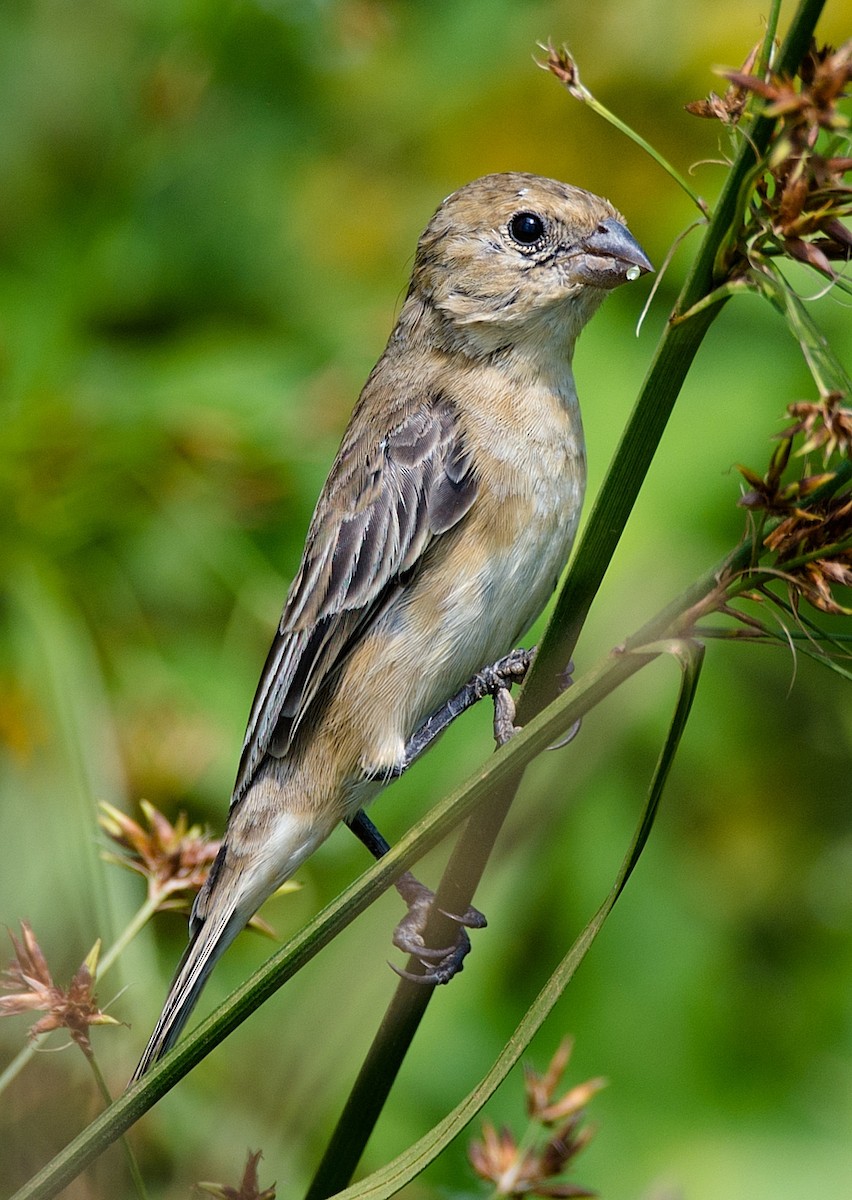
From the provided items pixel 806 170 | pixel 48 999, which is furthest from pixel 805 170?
pixel 48 999

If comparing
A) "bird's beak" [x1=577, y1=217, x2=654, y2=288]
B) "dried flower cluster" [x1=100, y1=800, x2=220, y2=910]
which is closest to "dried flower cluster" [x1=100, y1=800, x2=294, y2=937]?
"dried flower cluster" [x1=100, y1=800, x2=220, y2=910]

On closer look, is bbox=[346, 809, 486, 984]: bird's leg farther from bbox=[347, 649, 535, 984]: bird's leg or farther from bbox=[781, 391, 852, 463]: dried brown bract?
bbox=[781, 391, 852, 463]: dried brown bract

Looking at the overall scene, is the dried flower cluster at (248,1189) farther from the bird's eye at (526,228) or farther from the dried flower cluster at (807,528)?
the bird's eye at (526,228)

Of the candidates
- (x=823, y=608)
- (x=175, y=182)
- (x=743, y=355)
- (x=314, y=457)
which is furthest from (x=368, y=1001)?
(x=175, y=182)

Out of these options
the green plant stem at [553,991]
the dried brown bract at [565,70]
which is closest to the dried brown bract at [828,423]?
the green plant stem at [553,991]

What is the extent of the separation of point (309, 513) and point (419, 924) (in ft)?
4.79

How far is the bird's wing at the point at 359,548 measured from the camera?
2834mm

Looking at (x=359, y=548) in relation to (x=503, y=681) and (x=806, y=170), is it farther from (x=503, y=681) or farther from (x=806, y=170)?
(x=806, y=170)

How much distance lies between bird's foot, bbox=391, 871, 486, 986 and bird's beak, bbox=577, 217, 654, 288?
127 centimetres

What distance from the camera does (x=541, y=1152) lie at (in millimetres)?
1832

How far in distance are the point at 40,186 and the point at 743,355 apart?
7.32 ft

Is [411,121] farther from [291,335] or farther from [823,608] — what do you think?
[823,608]

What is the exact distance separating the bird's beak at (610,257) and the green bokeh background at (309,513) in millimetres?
752

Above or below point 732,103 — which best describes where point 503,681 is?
below
